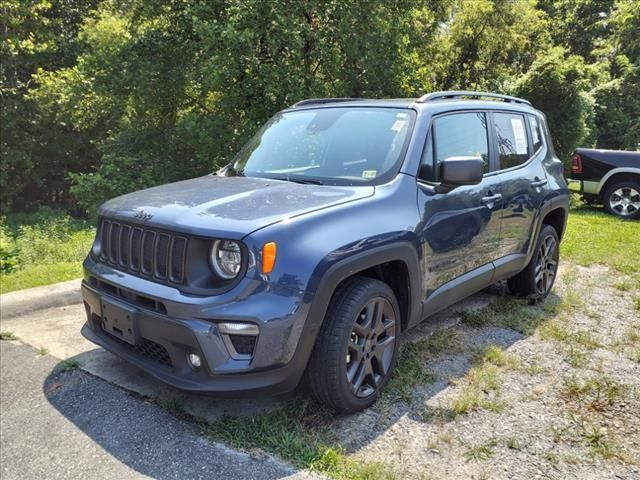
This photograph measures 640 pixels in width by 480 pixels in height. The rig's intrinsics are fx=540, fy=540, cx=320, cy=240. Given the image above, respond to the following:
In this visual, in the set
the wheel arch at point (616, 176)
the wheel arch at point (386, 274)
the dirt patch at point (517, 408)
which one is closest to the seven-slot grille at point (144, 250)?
the wheel arch at point (386, 274)

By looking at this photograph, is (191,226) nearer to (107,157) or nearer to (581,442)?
(581,442)

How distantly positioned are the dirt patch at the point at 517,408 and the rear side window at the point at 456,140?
1.33 metres

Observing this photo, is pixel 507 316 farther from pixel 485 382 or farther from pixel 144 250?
pixel 144 250

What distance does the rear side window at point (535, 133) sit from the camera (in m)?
5.01

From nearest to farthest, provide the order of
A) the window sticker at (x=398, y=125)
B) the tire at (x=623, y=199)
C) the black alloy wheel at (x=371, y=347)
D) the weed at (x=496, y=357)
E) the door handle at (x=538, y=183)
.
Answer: the black alloy wheel at (x=371, y=347)
the window sticker at (x=398, y=125)
the weed at (x=496, y=357)
the door handle at (x=538, y=183)
the tire at (x=623, y=199)

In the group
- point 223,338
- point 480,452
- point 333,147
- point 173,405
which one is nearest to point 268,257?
point 223,338

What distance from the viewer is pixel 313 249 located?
107 inches

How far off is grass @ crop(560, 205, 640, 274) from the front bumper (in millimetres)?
5099

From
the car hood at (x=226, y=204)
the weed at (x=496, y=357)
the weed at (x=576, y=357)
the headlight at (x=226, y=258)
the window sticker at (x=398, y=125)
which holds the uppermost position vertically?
the window sticker at (x=398, y=125)

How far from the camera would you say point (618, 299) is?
529cm

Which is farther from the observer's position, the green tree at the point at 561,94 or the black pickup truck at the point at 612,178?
the green tree at the point at 561,94

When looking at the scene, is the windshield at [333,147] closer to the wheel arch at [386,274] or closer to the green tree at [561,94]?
the wheel arch at [386,274]

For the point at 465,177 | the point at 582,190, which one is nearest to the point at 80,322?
the point at 465,177

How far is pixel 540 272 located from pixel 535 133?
4.30 feet
